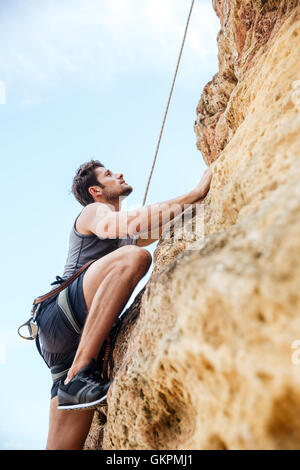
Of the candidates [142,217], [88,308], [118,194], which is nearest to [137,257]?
[142,217]

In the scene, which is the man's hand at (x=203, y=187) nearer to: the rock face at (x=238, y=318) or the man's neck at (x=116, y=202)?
the rock face at (x=238, y=318)

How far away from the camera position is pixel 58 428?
2.74 m

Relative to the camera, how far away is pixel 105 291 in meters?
2.67

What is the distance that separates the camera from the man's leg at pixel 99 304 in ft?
8.63

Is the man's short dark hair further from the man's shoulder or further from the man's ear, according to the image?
the man's shoulder

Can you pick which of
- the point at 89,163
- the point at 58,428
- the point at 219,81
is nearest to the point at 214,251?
the point at 58,428

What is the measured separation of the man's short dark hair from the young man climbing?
32.3 inches

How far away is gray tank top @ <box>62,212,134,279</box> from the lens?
334 cm

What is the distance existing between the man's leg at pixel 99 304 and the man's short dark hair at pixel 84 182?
4.99 ft

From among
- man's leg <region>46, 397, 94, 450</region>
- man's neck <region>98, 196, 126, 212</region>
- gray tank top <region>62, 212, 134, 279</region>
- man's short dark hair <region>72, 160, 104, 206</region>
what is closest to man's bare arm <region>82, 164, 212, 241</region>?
gray tank top <region>62, 212, 134, 279</region>

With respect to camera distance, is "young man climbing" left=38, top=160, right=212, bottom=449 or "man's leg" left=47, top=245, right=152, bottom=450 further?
"man's leg" left=47, top=245, right=152, bottom=450

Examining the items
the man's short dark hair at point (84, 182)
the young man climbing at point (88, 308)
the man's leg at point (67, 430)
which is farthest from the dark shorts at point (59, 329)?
the man's short dark hair at point (84, 182)
